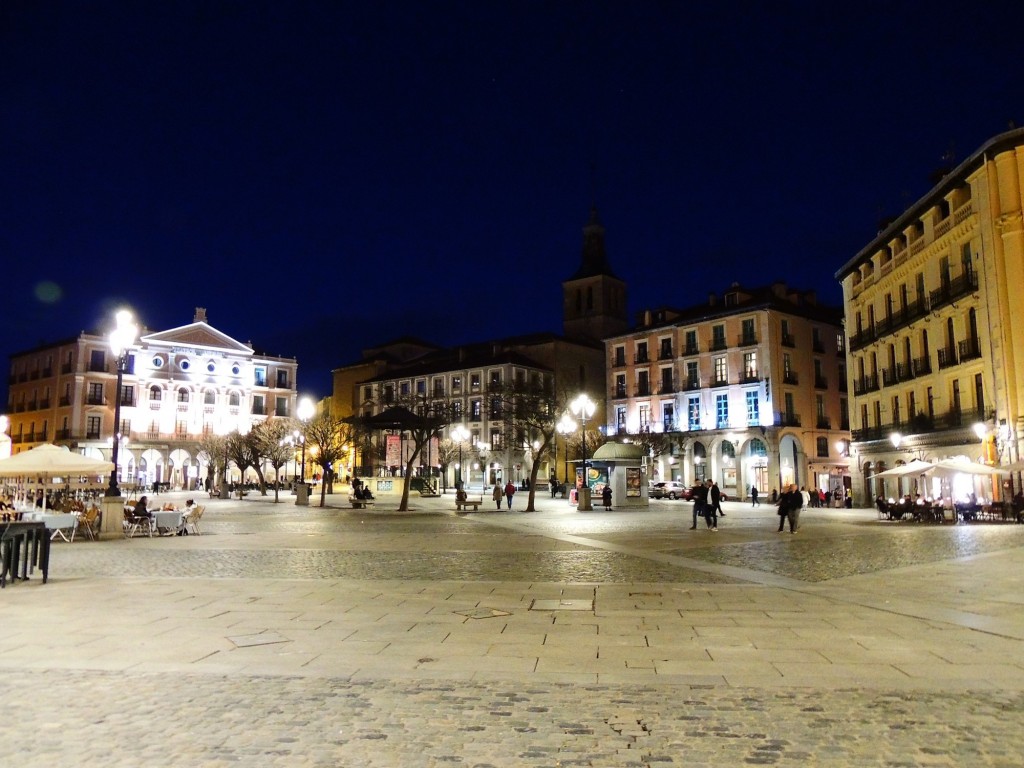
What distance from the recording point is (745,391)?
57062 mm

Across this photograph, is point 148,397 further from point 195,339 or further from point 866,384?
point 866,384

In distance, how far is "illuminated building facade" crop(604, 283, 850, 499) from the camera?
5569 cm

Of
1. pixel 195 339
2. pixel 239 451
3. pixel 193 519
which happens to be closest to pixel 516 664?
pixel 193 519

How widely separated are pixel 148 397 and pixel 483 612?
3066 inches

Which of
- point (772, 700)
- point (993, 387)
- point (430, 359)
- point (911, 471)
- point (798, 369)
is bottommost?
point (772, 700)

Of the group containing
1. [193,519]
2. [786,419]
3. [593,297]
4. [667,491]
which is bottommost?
[193,519]

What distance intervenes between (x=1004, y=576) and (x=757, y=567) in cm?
373

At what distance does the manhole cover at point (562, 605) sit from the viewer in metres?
9.49

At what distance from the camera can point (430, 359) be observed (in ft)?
292

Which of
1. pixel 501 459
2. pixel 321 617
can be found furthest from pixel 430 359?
pixel 321 617

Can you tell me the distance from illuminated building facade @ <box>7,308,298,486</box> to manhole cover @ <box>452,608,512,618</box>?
70.2 meters

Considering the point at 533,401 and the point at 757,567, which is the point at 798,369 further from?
the point at 757,567

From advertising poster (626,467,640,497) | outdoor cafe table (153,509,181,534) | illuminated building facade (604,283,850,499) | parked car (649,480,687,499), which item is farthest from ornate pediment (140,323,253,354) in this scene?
outdoor cafe table (153,509,181,534)

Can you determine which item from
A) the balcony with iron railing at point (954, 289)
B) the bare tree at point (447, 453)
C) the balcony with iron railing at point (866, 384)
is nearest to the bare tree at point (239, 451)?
the bare tree at point (447, 453)
